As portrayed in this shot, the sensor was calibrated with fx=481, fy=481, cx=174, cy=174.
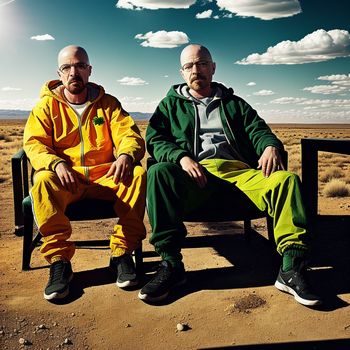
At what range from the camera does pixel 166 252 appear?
3.37 metres

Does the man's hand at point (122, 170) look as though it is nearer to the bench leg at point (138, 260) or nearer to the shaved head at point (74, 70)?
the bench leg at point (138, 260)

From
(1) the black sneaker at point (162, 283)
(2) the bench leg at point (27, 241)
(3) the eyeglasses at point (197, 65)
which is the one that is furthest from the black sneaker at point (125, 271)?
(3) the eyeglasses at point (197, 65)

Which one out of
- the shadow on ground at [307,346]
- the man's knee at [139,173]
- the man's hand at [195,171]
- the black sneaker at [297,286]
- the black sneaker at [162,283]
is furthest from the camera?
the man's knee at [139,173]

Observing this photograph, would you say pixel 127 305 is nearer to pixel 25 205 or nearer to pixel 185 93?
pixel 25 205

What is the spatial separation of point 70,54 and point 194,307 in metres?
2.21

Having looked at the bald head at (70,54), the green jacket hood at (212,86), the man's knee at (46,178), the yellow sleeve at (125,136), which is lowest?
the man's knee at (46,178)

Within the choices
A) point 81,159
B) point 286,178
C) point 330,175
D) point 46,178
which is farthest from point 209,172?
point 330,175

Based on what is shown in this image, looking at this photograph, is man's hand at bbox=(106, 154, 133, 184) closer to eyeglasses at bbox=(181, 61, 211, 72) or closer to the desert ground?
the desert ground

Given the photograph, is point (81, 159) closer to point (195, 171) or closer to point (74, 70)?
point (74, 70)

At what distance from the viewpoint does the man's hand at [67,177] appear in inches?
136

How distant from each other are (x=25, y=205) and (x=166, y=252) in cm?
112

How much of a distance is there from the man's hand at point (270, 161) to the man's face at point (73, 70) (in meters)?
1.59

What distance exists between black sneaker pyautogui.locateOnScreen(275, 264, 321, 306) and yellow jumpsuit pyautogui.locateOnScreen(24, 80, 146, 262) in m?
1.06

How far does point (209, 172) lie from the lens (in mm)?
3705
